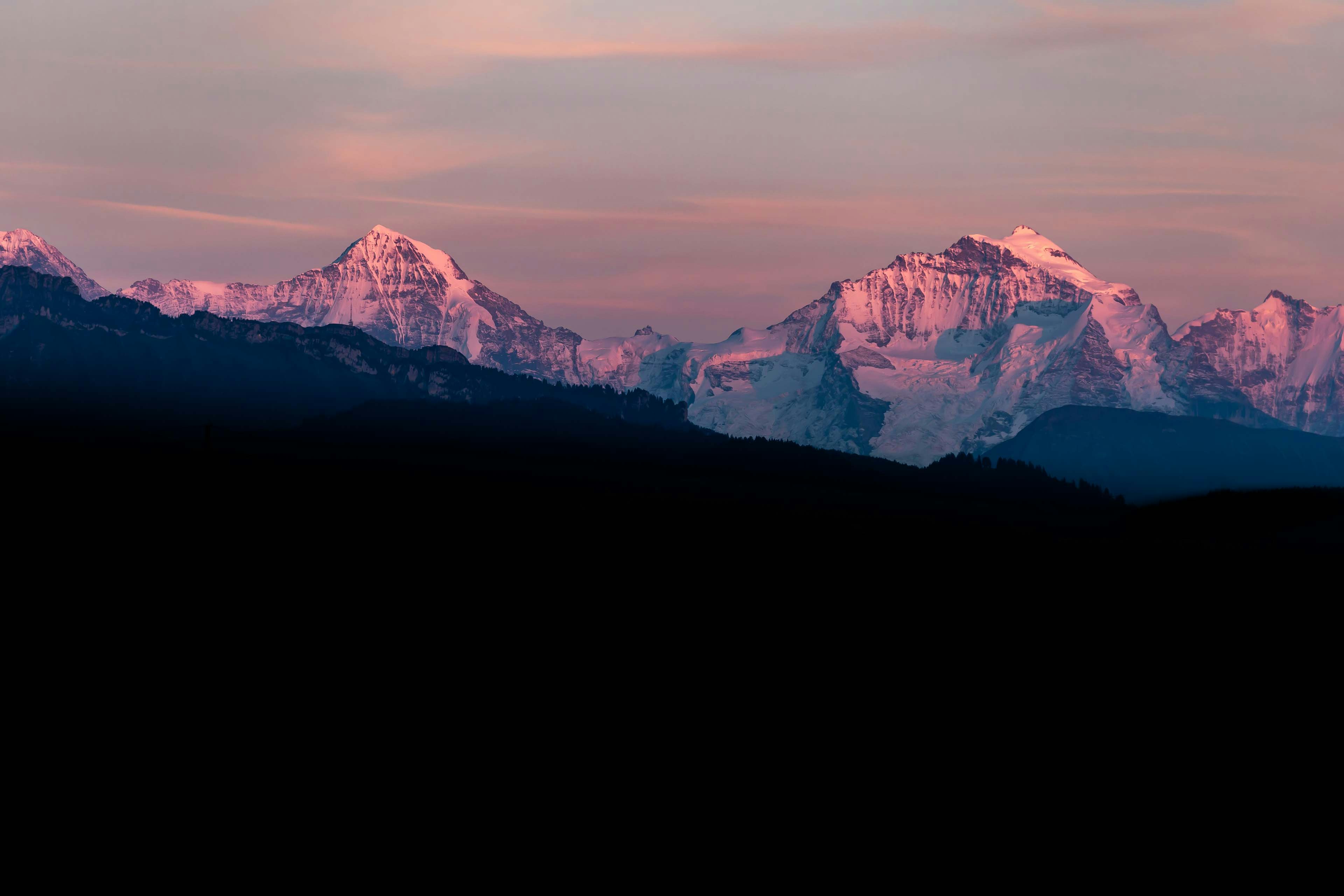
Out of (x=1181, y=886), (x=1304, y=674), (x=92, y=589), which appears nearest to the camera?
(x=1181, y=886)

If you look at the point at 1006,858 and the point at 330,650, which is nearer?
the point at 1006,858

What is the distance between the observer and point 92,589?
6471 inches

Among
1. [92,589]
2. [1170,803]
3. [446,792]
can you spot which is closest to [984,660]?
[1170,803]

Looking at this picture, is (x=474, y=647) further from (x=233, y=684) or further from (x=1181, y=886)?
(x=1181, y=886)

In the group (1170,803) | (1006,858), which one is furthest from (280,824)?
(1170,803)

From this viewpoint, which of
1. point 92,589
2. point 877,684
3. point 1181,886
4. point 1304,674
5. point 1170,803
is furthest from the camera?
point 92,589

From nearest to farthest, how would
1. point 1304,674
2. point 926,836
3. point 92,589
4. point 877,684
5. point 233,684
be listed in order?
point 926,836 → point 233,684 → point 877,684 → point 1304,674 → point 92,589

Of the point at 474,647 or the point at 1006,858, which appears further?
the point at 474,647

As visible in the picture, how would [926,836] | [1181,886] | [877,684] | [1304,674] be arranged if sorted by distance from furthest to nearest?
[1304,674] → [877,684] → [926,836] → [1181,886]

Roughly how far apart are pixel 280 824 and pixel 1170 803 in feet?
201

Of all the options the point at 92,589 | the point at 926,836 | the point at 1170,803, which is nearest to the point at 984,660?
the point at 1170,803

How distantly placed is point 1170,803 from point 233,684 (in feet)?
255

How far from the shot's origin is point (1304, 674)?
140625 millimetres

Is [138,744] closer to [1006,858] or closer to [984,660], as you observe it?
[1006,858]
